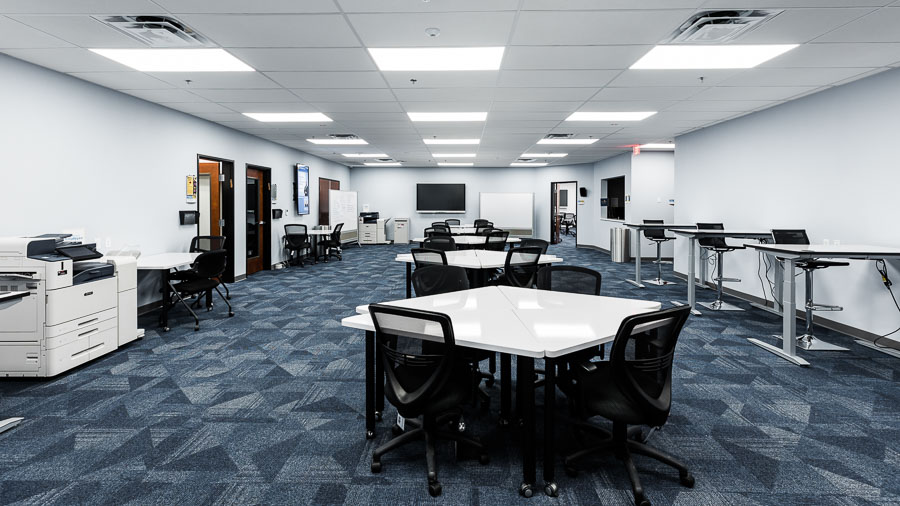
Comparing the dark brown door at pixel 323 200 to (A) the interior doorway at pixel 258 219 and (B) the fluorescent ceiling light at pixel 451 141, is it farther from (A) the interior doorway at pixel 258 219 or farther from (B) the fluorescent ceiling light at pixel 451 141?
(B) the fluorescent ceiling light at pixel 451 141

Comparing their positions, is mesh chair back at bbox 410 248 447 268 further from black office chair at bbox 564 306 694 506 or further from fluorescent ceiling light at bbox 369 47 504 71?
black office chair at bbox 564 306 694 506

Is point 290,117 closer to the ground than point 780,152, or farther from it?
farther from it

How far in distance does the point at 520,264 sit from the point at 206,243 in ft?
14.1

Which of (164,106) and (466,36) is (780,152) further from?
(164,106)

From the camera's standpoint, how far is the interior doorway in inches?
314

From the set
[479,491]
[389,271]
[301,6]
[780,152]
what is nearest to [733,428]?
[479,491]

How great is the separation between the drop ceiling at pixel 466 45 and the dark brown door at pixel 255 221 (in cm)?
178

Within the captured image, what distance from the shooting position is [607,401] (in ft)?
6.25

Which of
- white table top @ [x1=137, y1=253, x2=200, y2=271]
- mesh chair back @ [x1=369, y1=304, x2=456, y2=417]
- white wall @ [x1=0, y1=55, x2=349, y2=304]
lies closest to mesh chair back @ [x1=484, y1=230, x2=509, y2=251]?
white table top @ [x1=137, y1=253, x2=200, y2=271]

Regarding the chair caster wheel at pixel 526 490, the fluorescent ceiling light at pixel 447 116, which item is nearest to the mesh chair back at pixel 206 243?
the fluorescent ceiling light at pixel 447 116

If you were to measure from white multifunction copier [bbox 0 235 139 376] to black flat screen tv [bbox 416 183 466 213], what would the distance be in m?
10.7

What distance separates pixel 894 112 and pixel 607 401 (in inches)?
181

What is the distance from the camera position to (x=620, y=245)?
9953 mm

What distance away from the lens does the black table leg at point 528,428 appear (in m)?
1.90
